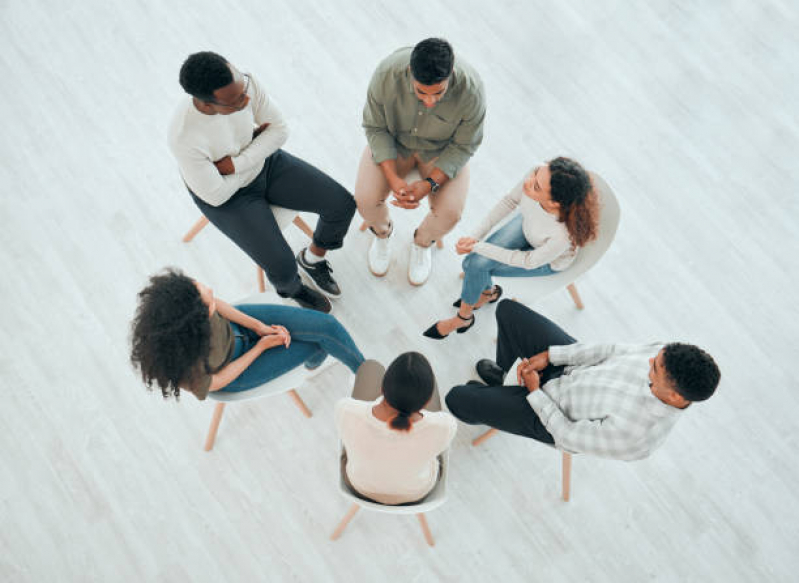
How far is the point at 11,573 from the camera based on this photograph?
2.25 metres

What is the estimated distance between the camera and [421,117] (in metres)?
2.14

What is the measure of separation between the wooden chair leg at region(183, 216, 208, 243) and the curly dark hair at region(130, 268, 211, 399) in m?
0.96

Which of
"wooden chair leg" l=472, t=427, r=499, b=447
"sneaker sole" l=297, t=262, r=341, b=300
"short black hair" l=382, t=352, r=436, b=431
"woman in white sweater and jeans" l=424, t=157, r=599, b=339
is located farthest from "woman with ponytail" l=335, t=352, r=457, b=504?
"sneaker sole" l=297, t=262, r=341, b=300

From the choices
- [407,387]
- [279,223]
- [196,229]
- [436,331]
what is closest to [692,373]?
[407,387]

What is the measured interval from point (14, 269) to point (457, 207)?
2082 mm

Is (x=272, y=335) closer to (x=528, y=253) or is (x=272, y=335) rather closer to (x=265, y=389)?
(x=265, y=389)

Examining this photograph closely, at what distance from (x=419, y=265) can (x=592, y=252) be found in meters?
0.84

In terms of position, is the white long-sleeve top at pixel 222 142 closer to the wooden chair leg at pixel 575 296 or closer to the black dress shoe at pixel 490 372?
the black dress shoe at pixel 490 372

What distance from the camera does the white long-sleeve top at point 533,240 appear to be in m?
1.98

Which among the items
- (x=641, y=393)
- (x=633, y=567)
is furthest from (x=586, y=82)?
(x=633, y=567)

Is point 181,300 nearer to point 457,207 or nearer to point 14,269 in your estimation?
point 457,207

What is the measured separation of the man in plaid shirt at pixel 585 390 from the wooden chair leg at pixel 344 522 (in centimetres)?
54

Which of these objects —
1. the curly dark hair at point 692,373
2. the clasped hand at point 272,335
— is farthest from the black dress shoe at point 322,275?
the curly dark hair at point 692,373

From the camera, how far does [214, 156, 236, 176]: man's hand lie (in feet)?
6.86
